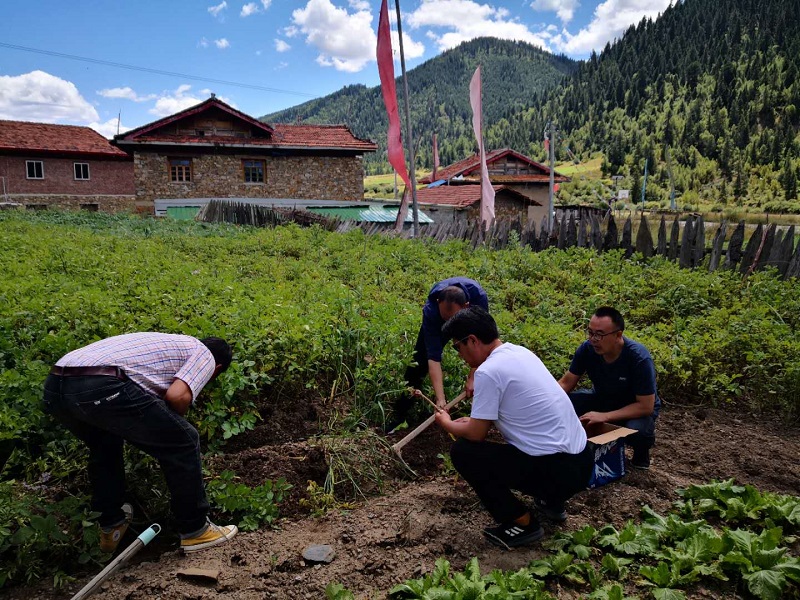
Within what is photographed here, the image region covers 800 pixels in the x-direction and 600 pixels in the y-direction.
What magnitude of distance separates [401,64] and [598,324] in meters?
9.19

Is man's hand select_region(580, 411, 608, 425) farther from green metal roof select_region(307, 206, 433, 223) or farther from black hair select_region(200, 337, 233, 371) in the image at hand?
green metal roof select_region(307, 206, 433, 223)

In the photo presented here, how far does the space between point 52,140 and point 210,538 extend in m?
35.4

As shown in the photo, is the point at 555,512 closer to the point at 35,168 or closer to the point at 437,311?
the point at 437,311

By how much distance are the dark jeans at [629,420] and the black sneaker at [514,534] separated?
106 cm

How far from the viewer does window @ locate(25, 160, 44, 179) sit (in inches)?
1196

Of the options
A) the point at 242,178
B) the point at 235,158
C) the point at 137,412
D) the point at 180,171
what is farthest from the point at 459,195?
the point at 137,412

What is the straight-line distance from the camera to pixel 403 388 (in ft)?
14.1

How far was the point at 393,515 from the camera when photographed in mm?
3168

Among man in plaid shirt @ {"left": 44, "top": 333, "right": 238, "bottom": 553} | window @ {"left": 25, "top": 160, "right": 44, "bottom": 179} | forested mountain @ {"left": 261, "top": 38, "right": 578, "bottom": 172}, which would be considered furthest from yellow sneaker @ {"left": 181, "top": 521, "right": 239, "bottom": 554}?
forested mountain @ {"left": 261, "top": 38, "right": 578, "bottom": 172}

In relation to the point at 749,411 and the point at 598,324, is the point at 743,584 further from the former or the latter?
the point at 749,411

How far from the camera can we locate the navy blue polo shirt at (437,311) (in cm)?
402

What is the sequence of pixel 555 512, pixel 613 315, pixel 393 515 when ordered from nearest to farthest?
→ pixel 555 512, pixel 393 515, pixel 613 315

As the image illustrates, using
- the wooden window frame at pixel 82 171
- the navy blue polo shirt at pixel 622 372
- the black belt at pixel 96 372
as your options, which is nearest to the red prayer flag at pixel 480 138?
the navy blue polo shirt at pixel 622 372

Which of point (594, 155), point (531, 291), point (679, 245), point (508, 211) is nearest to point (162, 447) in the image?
point (531, 291)
